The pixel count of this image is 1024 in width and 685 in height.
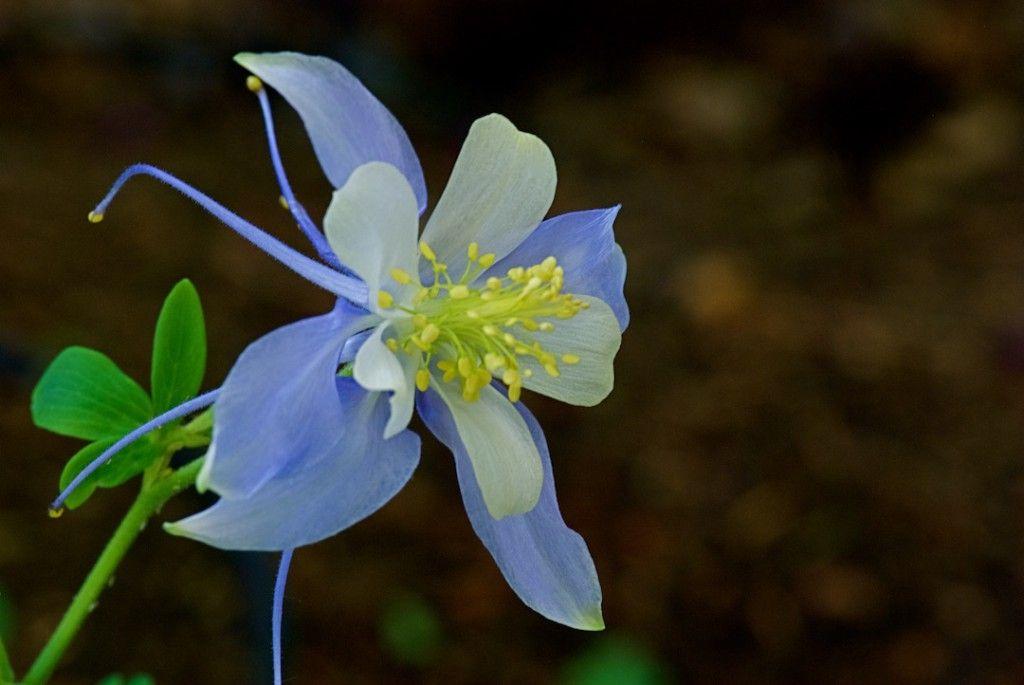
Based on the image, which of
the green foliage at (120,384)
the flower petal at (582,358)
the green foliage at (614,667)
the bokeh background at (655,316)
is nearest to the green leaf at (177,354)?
the green foliage at (120,384)

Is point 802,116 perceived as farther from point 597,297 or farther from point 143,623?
point 597,297

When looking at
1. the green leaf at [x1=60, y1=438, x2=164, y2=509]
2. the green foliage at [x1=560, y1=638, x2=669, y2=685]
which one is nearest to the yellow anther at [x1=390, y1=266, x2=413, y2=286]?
the green leaf at [x1=60, y1=438, x2=164, y2=509]

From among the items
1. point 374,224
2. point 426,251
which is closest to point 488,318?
point 426,251

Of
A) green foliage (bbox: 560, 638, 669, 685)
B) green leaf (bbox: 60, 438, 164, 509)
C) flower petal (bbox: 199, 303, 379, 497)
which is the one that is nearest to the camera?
flower petal (bbox: 199, 303, 379, 497)

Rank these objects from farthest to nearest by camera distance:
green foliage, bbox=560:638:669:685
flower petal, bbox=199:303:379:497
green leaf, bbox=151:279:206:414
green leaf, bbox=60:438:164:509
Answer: green foliage, bbox=560:638:669:685 < green leaf, bbox=151:279:206:414 < green leaf, bbox=60:438:164:509 < flower petal, bbox=199:303:379:497

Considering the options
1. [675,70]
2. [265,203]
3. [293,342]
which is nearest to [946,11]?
[675,70]

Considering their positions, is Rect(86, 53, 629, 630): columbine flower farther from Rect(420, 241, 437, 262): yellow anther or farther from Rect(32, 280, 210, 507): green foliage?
Rect(32, 280, 210, 507): green foliage

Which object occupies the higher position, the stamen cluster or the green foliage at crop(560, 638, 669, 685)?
the stamen cluster
